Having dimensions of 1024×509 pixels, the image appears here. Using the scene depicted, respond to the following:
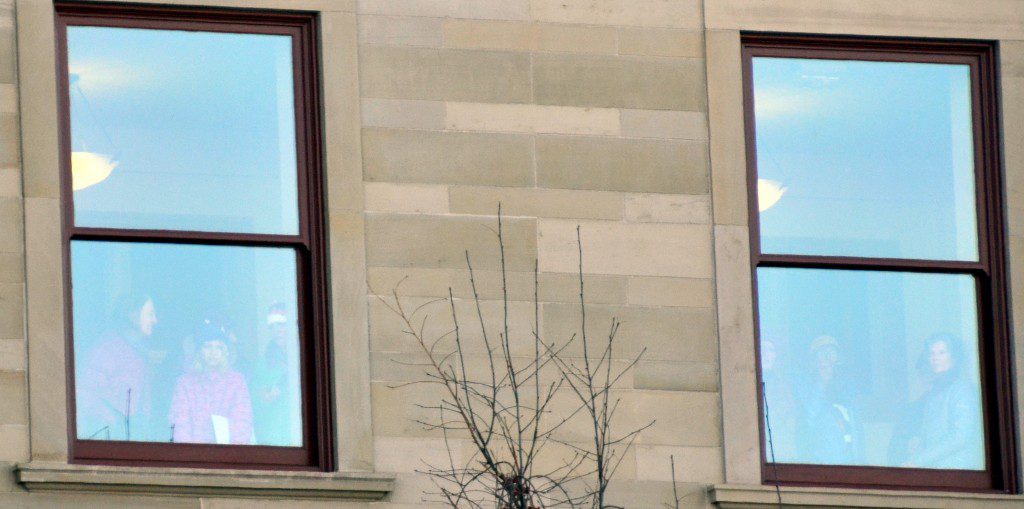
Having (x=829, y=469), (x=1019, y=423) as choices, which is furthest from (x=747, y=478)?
(x=1019, y=423)

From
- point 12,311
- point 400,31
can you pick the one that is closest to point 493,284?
point 400,31

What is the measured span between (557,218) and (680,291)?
83cm

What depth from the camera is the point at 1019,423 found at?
15.1m

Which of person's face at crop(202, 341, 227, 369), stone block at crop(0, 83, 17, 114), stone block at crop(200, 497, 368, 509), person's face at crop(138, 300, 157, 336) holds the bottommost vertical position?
stone block at crop(200, 497, 368, 509)

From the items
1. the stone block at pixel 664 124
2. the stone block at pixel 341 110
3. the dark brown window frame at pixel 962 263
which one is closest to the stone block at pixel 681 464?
the dark brown window frame at pixel 962 263

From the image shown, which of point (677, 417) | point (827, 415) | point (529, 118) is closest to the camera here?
point (677, 417)

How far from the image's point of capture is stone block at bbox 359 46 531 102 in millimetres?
14875

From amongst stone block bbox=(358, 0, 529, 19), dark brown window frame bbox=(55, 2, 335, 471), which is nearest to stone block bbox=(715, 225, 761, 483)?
stone block bbox=(358, 0, 529, 19)

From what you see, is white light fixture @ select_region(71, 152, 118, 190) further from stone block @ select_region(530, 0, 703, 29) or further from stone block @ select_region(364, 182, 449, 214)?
stone block @ select_region(530, 0, 703, 29)

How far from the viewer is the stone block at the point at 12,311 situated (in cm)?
1398

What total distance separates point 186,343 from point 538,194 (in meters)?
2.20

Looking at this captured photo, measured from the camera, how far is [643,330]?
48.4 feet

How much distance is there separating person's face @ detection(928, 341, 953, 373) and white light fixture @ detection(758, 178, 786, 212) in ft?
4.21

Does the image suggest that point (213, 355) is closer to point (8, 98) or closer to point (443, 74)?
point (8, 98)
